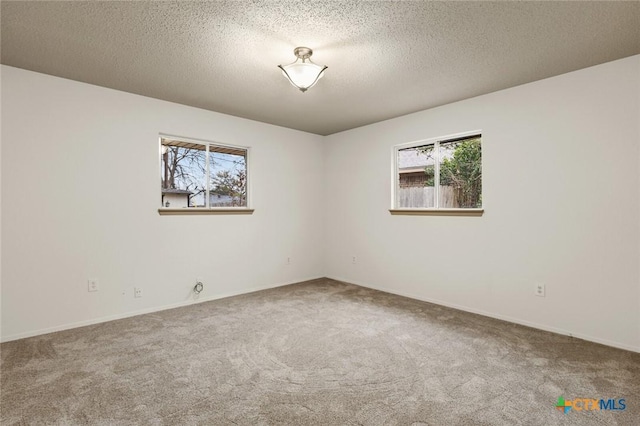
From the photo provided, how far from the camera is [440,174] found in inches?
158

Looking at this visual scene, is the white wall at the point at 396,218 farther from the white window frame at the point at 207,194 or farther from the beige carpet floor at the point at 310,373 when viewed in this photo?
the beige carpet floor at the point at 310,373

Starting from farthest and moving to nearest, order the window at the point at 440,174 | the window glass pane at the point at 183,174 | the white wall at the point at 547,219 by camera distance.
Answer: the window glass pane at the point at 183,174 → the window at the point at 440,174 → the white wall at the point at 547,219

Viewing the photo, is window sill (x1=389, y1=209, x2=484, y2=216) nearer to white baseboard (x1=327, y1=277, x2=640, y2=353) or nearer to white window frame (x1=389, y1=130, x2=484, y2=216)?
white window frame (x1=389, y1=130, x2=484, y2=216)

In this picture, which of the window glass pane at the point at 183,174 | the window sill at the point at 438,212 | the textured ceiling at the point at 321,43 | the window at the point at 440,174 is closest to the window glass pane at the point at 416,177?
the window at the point at 440,174

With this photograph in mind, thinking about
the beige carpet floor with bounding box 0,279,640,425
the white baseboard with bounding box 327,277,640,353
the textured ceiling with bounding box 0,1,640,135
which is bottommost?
the beige carpet floor with bounding box 0,279,640,425

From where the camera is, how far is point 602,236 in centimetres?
275

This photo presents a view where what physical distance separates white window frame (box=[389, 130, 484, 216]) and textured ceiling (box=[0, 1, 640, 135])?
0.54m

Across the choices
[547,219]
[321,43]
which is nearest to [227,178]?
[321,43]

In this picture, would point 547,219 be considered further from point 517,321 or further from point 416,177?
point 416,177

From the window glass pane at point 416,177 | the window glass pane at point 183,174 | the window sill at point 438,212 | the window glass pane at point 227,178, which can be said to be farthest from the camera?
the window glass pane at point 227,178

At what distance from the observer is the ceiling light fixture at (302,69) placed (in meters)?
2.49

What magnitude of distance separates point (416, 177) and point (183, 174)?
117 inches

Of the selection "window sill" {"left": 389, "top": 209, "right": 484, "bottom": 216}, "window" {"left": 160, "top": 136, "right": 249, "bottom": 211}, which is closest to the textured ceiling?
"window" {"left": 160, "top": 136, "right": 249, "bottom": 211}

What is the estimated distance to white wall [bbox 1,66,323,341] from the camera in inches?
113
